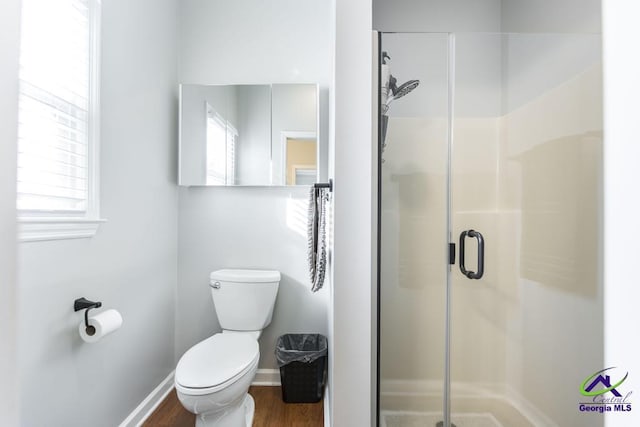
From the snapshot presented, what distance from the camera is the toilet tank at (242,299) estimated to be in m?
1.79

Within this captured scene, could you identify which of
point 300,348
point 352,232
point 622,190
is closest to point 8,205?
point 622,190

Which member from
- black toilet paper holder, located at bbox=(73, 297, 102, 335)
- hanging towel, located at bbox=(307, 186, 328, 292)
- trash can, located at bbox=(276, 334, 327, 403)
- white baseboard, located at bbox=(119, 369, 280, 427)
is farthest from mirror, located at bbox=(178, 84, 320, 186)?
white baseboard, located at bbox=(119, 369, 280, 427)

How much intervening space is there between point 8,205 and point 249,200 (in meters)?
1.83

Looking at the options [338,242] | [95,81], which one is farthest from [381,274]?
[95,81]

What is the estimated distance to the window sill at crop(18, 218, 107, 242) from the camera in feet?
3.23

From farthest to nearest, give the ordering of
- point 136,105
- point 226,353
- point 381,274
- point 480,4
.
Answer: point 480,4, point 136,105, point 226,353, point 381,274

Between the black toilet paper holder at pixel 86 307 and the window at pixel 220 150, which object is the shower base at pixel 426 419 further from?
the window at pixel 220 150

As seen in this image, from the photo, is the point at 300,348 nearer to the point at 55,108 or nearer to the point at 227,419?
the point at 227,419

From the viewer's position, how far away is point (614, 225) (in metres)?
0.16

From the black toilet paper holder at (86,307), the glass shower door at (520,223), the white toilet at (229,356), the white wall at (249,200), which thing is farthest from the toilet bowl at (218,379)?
the glass shower door at (520,223)

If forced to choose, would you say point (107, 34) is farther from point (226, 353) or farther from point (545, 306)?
point (545, 306)

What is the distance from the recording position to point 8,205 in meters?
0.20

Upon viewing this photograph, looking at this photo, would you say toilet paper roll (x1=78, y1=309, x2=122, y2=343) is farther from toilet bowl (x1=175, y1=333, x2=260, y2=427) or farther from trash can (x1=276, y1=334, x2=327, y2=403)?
trash can (x1=276, y1=334, x2=327, y2=403)

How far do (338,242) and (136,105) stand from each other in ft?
4.15
